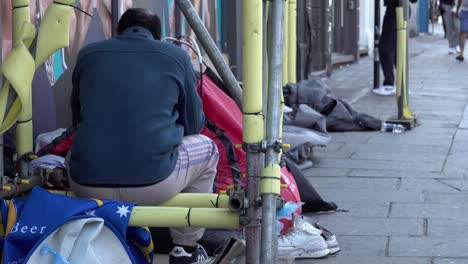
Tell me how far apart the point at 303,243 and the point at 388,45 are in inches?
299

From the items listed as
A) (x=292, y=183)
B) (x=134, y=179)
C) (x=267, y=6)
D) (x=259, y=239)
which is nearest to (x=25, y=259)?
(x=134, y=179)

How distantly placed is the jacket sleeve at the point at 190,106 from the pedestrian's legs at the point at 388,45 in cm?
783

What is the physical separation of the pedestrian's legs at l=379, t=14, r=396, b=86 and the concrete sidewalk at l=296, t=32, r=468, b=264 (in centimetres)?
44

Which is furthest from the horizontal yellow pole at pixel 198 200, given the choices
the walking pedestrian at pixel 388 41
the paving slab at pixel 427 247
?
the walking pedestrian at pixel 388 41

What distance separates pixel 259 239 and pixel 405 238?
1.79m

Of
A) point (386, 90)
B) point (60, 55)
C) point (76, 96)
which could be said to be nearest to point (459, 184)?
point (60, 55)

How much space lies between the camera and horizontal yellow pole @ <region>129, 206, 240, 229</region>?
4.25 meters

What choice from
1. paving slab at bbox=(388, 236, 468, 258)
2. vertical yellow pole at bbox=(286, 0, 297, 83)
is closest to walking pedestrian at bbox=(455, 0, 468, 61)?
vertical yellow pole at bbox=(286, 0, 297, 83)

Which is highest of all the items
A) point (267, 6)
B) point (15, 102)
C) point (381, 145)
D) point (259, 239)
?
point (267, 6)

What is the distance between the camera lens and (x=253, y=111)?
13.6 feet

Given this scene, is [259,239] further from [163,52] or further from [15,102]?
[15,102]

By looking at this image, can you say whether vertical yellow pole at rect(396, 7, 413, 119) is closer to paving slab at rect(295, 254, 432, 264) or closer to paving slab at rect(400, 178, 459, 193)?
paving slab at rect(400, 178, 459, 193)

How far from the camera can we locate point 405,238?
5789mm

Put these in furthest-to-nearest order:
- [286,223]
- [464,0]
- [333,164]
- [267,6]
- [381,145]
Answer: [464,0]
[381,145]
[333,164]
[286,223]
[267,6]
